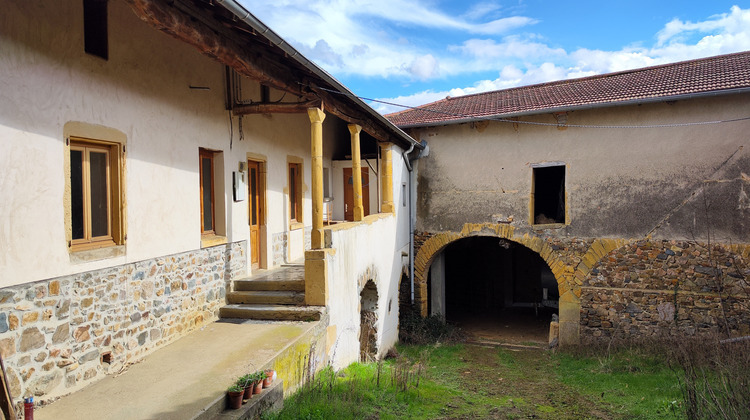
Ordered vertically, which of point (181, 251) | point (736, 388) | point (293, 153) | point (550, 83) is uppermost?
point (550, 83)

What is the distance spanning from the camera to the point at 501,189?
12273mm

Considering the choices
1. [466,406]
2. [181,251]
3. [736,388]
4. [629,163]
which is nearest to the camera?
[736,388]

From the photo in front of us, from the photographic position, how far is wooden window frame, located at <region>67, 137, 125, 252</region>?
499 centimetres

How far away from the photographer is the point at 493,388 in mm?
9008

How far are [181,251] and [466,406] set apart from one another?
4916 millimetres

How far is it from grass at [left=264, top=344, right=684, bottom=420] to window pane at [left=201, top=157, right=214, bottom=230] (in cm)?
293

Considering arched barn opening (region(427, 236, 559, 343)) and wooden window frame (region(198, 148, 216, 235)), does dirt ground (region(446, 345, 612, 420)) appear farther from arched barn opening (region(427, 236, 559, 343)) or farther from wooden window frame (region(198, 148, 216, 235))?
arched barn opening (region(427, 236, 559, 343))

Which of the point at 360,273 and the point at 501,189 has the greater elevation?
the point at 501,189

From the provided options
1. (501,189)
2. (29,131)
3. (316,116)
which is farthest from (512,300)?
(29,131)

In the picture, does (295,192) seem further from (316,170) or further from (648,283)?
(648,283)

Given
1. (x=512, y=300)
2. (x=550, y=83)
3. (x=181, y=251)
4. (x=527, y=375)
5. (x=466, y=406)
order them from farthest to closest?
(x=512, y=300), (x=550, y=83), (x=527, y=375), (x=466, y=406), (x=181, y=251)

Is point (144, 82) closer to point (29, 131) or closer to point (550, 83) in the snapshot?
point (29, 131)

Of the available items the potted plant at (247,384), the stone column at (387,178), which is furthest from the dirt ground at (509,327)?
the potted plant at (247,384)

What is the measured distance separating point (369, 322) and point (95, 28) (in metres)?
7.32
